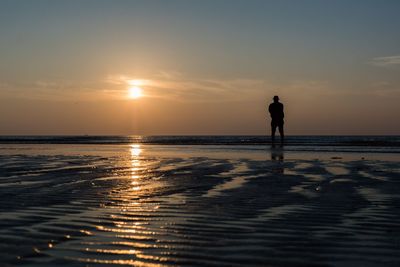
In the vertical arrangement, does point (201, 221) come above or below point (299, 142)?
below

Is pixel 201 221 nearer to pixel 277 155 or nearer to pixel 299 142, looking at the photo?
pixel 277 155

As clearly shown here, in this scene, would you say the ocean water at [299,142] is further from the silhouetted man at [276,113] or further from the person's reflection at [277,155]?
the person's reflection at [277,155]

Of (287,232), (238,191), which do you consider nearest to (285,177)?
(238,191)

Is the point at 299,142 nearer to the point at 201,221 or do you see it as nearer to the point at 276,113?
the point at 276,113

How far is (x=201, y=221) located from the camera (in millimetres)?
4641

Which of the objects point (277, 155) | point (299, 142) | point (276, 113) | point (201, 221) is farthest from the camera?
point (299, 142)

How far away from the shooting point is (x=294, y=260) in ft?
10.8

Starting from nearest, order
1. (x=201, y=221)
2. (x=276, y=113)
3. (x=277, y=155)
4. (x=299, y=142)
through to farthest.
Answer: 1. (x=201, y=221)
2. (x=277, y=155)
3. (x=276, y=113)
4. (x=299, y=142)

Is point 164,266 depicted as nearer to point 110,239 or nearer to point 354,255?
point 110,239

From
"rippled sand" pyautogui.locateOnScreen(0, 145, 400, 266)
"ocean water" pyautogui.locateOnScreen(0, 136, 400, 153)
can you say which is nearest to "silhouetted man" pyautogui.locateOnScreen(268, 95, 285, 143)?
"ocean water" pyautogui.locateOnScreen(0, 136, 400, 153)

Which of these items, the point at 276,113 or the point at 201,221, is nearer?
the point at 201,221

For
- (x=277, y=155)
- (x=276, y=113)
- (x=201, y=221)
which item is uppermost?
(x=276, y=113)

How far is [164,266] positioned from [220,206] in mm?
2415

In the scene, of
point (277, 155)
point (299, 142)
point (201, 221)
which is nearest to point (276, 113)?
point (299, 142)
